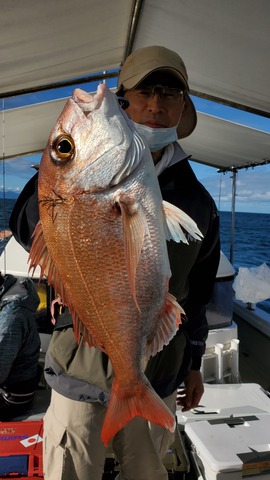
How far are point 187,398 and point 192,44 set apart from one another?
3.50 metres

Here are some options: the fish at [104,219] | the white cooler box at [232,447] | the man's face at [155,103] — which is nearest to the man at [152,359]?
the man's face at [155,103]

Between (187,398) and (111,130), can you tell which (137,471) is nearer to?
(187,398)

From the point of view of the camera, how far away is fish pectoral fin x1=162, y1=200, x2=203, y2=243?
3.84 ft

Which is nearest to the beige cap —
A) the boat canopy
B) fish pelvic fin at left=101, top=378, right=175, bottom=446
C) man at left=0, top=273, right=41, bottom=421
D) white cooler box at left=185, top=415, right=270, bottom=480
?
fish pelvic fin at left=101, top=378, right=175, bottom=446

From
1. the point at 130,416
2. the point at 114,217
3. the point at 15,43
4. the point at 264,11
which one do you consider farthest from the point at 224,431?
the point at 15,43

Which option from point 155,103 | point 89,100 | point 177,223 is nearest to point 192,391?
point 177,223

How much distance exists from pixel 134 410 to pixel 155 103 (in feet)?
4.19

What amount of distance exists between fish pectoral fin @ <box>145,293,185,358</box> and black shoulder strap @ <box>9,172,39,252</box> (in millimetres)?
631

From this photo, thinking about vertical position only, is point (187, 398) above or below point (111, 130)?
below

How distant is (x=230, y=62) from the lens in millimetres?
3943

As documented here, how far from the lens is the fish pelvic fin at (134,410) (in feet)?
4.27

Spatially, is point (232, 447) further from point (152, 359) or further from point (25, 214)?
point (25, 214)

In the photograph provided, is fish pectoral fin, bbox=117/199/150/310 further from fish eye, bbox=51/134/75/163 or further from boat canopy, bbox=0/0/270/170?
boat canopy, bbox=0/0/270/170

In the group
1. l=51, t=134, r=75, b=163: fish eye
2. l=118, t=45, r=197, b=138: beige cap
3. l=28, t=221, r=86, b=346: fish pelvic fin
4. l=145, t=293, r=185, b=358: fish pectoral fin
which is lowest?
l=145, t=293, r=185, b=358: fish pectoral fin
